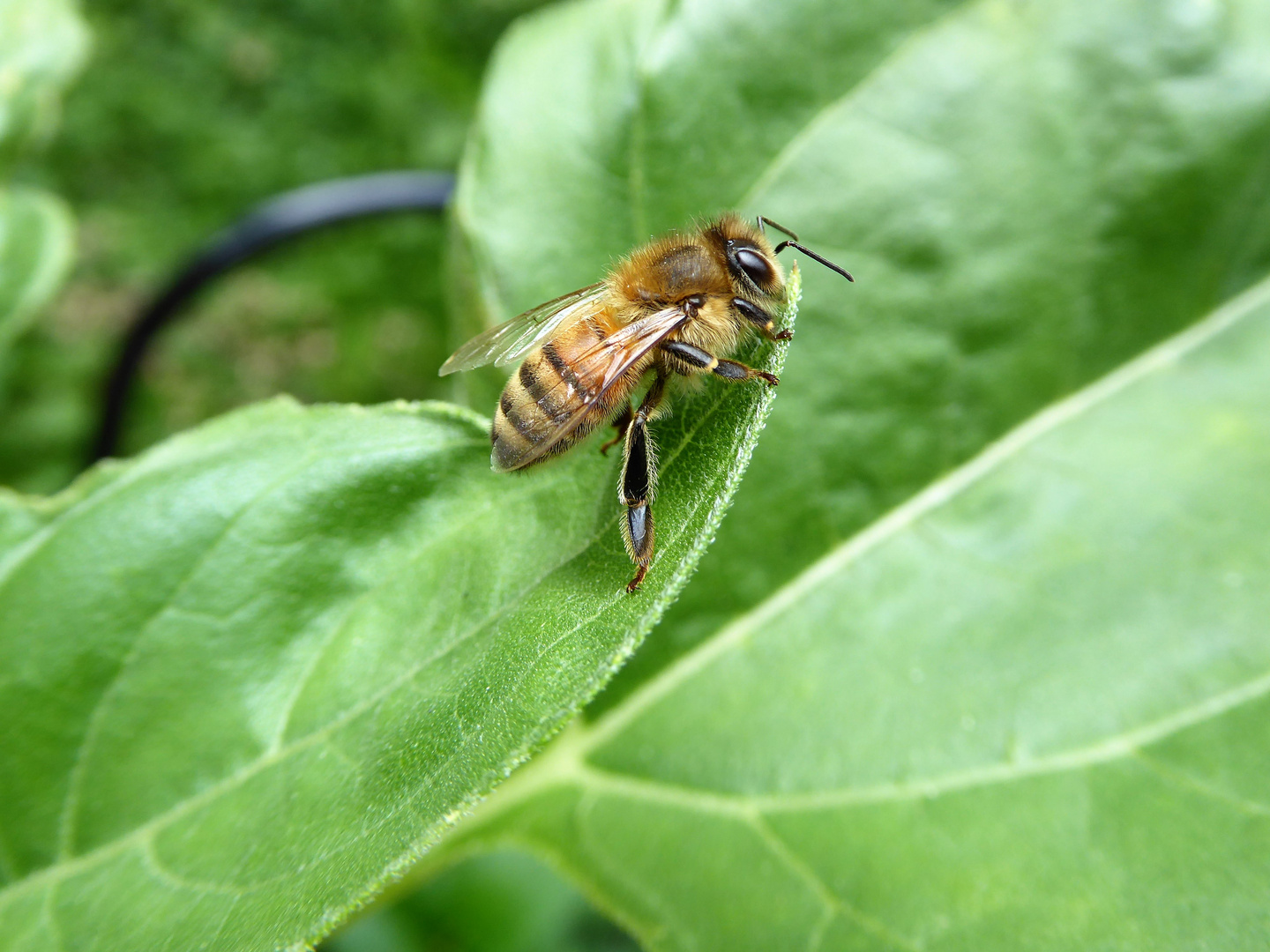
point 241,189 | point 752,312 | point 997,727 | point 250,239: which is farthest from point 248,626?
point 241,189

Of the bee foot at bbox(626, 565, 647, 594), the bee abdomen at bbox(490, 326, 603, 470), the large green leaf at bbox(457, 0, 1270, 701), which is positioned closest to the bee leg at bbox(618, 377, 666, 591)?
the bee foot at bbox(626, 565, 647, 594)

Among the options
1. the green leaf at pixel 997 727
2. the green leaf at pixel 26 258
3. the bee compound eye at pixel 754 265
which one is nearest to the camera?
the green leaf at pixel 997 727

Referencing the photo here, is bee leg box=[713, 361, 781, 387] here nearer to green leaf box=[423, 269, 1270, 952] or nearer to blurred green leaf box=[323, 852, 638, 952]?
green leaf box=[423, 269, 1270, 952]

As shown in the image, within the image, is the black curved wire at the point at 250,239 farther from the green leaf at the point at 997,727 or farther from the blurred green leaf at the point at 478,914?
the green leaf at the point at 997,727

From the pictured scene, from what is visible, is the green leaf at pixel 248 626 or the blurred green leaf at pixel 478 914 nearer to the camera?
the green leaf at pixel 248 626

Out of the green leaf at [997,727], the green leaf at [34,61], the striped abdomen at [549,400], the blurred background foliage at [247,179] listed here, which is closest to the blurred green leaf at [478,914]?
the green leaf at [997,727]

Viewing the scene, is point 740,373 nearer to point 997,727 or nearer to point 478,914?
point 997,727

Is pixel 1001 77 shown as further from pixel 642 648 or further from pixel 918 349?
pixel 642 648
